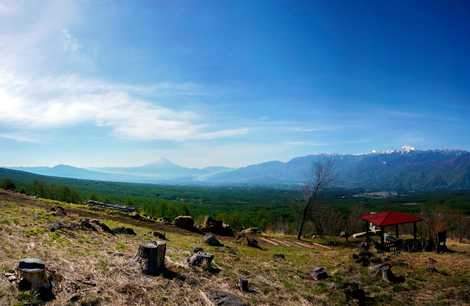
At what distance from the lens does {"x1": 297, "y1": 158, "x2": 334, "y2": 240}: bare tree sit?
38.4 metres

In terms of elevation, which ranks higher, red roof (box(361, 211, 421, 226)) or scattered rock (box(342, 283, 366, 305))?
red roof (box(361, 211, 421, 226))

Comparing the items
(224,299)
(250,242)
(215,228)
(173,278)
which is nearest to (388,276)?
(224,299)

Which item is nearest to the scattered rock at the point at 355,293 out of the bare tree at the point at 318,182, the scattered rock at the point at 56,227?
the scattered rock at the point at 56,227

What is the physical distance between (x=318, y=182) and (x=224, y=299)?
30211 millimetres

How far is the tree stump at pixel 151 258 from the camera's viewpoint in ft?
36.7

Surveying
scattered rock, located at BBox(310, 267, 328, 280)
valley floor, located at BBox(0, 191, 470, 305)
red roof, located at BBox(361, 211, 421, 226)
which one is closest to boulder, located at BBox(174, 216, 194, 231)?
valley floor, located at BBox(0, 191, 470, 305)

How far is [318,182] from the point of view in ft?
127

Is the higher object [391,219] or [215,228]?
[391,219]

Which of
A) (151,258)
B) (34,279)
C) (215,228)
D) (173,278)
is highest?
(34,279)

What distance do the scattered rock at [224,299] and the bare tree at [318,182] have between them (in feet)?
93.8

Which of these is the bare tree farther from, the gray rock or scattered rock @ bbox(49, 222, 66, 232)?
scattered rock @ bbox(49, 222, 66, 232)

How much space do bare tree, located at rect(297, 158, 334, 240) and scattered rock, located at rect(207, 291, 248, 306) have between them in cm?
2860

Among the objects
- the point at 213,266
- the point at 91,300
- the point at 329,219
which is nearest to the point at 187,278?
the point at 213,266

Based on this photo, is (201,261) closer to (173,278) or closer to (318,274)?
(173,278)
